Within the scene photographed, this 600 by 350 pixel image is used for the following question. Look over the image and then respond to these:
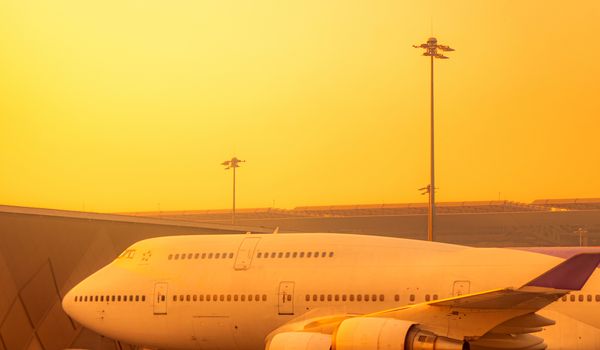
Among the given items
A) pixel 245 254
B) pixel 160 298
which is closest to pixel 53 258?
pixel 160 298

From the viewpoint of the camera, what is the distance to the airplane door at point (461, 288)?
1099 inches

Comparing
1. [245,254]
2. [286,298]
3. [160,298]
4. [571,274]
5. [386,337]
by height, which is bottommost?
[386,337]

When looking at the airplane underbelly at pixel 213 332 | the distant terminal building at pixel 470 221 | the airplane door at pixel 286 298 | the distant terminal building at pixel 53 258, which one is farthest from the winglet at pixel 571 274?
the distant terminal building at pixel 470 221

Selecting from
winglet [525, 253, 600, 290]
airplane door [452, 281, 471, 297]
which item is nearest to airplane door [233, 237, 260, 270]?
airplane door [452, 281, 471, 297]

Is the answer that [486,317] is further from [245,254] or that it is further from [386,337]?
[245,254]

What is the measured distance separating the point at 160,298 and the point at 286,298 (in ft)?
13.8

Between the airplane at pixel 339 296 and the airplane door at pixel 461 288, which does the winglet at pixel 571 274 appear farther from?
the airplane door at pixel 461 288

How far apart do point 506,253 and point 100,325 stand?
12.6 meters

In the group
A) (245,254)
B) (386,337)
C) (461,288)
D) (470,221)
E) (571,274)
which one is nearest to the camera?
(571,274)

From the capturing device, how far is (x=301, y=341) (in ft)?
86.4

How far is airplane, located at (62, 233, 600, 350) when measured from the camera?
24.8m

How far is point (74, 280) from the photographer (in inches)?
1720

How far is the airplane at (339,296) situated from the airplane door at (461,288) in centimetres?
3

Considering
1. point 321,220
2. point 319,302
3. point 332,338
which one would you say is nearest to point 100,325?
point 319,302
